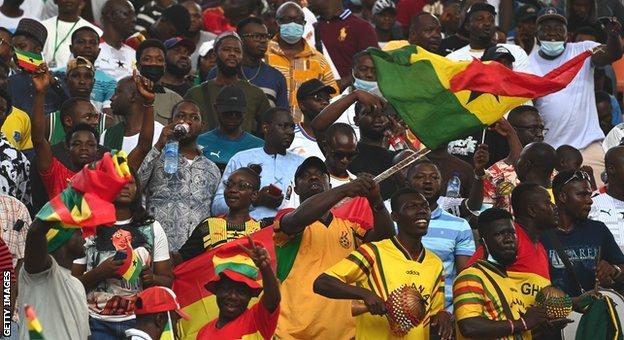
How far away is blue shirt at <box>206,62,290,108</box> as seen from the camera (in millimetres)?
17500

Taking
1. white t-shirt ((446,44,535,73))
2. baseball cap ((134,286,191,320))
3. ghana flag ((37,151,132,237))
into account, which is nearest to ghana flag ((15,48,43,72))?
baseball cap ((134,286,191,320))

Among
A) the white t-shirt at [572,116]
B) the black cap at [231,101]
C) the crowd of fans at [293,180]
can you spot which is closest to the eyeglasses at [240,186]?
the crowd of fans at [293,180]

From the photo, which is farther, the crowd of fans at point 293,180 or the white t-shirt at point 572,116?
the white t-shirt at point 572,116

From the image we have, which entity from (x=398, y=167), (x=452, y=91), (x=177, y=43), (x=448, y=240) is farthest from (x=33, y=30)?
(x=398, y=167)

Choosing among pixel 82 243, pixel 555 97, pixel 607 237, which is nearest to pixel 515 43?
pixel 555 97

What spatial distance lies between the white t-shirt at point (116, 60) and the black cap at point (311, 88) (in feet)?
7.77

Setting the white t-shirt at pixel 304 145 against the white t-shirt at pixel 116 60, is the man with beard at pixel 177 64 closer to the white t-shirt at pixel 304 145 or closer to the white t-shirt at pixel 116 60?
the white t-shirt at pixel 116 60

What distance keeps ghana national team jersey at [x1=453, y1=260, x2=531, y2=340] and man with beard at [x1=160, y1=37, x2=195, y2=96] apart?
5.60 m

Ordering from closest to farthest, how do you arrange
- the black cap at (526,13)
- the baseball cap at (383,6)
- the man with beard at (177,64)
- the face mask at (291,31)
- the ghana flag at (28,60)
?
the ghana flag at (28,60) < the man with beard at (177,64) < the face mask at (291,31) < the black cap at (526,13) < the baseball cap at (383,6)

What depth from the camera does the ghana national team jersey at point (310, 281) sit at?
12781 millimetres

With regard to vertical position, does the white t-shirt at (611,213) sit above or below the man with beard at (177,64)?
below

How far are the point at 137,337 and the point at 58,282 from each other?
→ 0.61 metres

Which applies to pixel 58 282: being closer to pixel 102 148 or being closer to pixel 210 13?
pixel 102 148

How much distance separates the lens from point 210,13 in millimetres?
21500
